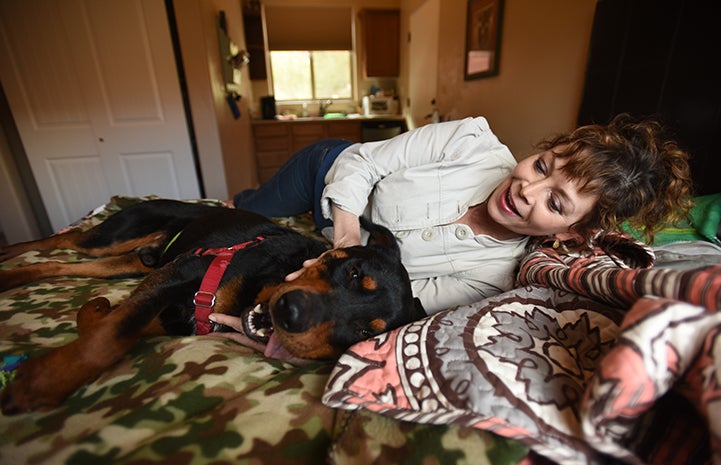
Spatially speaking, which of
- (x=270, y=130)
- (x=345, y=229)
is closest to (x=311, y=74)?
(x=270, y=130)

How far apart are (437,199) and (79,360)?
1395 millimetres

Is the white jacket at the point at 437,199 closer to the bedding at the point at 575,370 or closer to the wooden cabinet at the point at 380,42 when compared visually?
the bedding at the point at 575,370

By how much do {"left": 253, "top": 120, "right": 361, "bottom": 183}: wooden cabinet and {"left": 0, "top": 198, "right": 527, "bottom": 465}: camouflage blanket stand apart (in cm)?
653

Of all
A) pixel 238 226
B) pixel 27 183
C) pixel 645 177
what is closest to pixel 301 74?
pixel 27 183

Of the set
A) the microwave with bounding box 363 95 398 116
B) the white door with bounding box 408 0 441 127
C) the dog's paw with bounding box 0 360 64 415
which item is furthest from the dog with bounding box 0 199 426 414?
the microwave with bounding box 363 95 398 116

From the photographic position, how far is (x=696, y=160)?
5.41ft

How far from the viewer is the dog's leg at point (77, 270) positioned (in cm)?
142

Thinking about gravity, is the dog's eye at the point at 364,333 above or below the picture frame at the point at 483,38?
below

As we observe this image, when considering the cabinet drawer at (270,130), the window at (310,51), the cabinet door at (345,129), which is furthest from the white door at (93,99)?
the window at (310,51)

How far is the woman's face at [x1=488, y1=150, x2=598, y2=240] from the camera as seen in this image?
1.23m

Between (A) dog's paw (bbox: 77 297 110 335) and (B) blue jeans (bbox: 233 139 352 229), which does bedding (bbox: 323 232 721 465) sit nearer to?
(A) dog's paw (bbox: 77 297 110 335)

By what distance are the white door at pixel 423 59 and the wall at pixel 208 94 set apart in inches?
122

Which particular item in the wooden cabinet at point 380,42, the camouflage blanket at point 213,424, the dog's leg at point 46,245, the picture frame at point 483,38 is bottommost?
the dog's leg at point 46,245

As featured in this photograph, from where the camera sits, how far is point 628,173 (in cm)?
124
